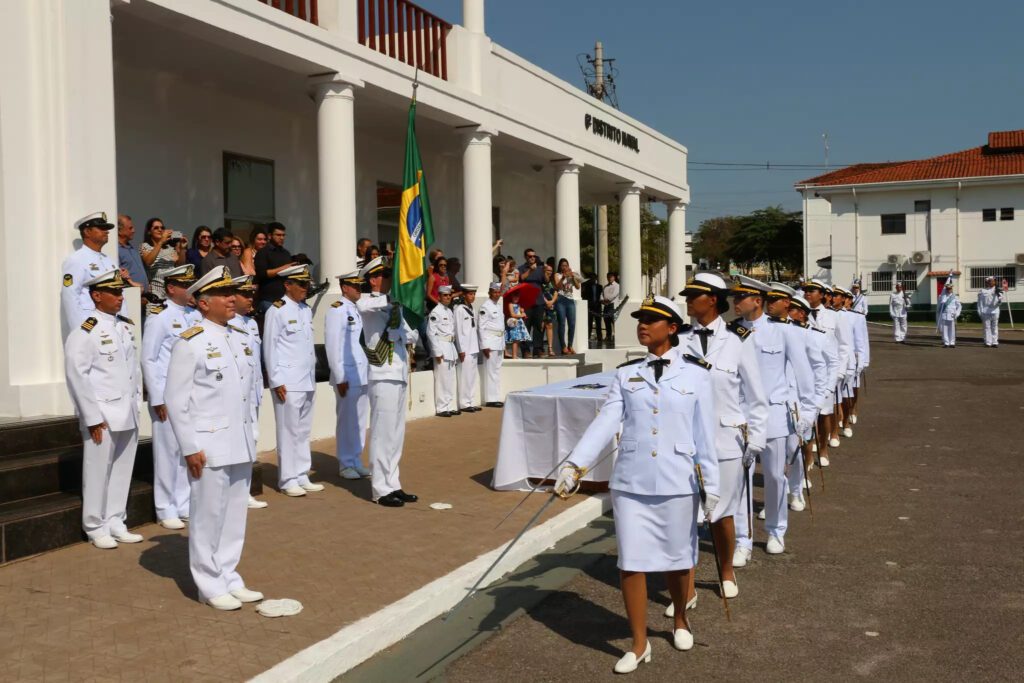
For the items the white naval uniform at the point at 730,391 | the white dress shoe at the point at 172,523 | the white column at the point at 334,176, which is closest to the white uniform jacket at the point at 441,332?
the white column at the point at 334,176

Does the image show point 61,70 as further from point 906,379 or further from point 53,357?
point 906,379

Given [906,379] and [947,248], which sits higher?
[947,248]

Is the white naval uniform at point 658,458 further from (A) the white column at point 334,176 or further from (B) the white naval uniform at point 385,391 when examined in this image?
(A) the white column at point 334,176

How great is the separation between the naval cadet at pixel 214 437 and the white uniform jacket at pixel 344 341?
3.43 metres

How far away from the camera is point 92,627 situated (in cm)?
505

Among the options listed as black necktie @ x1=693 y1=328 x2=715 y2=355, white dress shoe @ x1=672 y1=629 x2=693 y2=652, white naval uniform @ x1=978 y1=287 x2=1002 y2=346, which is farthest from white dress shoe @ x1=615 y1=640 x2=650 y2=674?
white naval uniform @ x1=978 y1=287 x2=1002 y2=346

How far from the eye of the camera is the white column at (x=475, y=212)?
53.8ft

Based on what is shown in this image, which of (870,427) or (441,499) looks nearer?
(441,499)

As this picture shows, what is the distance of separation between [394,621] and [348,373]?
463cm

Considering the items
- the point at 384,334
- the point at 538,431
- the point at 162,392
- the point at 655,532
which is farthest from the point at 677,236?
the point at 655,532

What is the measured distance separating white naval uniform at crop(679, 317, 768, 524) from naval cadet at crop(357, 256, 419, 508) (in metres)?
3.12

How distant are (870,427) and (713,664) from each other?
9814 mm

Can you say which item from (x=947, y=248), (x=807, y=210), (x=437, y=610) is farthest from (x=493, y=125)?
(x=807, y=210)

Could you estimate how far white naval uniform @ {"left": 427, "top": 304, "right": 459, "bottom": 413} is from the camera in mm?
13977
